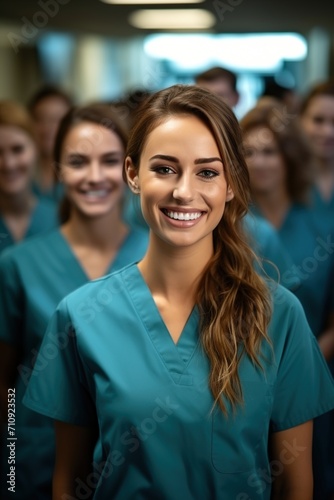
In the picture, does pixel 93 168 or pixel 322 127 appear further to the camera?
pixel 322 127

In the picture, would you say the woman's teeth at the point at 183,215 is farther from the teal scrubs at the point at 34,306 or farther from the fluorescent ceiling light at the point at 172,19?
the fluorescent ceiling light at the point at 172,19

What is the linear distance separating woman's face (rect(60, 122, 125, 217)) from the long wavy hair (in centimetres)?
35

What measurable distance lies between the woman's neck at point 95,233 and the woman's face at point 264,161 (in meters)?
0.40

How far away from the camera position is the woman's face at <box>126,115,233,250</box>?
83 cm

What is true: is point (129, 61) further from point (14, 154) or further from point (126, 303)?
point (126, 303)

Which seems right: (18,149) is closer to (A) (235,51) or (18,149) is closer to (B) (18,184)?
(B) (18,184)

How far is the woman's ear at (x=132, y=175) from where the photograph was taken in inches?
36.4

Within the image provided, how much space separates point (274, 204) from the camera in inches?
63.4

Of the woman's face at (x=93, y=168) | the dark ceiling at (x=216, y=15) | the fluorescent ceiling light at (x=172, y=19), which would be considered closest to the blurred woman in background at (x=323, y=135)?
the woman's face at (x=93, y=168)

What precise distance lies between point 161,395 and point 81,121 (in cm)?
63

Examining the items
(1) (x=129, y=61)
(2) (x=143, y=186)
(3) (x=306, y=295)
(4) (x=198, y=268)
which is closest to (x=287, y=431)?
(4) (x=198, y=268)

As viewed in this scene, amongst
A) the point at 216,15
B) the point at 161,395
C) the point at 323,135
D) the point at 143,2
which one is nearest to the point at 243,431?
the point at 161,395

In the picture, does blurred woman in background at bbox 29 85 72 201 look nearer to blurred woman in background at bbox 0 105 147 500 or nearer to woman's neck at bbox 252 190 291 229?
woman's neck at bbox 252 190 291 229

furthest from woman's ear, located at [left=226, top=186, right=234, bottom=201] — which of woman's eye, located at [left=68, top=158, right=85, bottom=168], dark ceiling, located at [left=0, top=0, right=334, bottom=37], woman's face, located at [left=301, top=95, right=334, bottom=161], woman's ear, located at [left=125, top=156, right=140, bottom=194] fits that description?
dark ceiling, located at [left=0, top=0, right=334, bottom=37]
